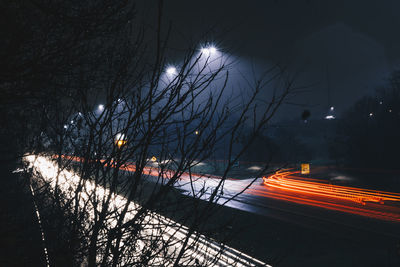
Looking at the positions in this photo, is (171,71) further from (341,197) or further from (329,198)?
(341,197)

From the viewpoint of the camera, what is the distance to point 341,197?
62.3 feet

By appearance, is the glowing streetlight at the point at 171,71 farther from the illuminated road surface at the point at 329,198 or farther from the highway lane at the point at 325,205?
the illuminated road surface at the point at 329,198

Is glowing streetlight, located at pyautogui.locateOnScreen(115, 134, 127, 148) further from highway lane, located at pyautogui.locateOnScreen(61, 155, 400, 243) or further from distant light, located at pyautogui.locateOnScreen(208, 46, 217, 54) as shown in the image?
highway lane, located at pyautogui.locateOnScreen(61, 155, 400, 243)

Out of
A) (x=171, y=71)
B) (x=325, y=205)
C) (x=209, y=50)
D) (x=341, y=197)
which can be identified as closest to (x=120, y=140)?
(x=171, y=71)

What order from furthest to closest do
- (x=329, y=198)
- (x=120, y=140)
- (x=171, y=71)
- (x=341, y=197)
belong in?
(x=329, y=198) → (x=341, y=197) → (x=120, y=140) → (x=171, y=71)

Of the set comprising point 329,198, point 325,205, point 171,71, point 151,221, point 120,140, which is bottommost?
point 325,205

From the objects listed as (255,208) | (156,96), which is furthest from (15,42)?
(255,208)

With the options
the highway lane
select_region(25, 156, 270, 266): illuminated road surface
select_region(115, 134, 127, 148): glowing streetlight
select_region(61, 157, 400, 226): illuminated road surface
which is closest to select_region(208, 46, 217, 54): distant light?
select_region(115, 134, 127, 148): glowing streetlight

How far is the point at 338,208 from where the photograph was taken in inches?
667

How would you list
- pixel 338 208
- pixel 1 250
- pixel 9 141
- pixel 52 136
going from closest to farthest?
pixel 1 250
pixel 52 136
pixel 9 141
pixel 338 208

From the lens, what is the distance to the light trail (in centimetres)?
1596

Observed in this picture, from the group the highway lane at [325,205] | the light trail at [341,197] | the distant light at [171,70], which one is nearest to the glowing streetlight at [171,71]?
the distant light at [171,70]

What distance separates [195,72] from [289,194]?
69.5 feet

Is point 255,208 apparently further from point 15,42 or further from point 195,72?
point 15,42
